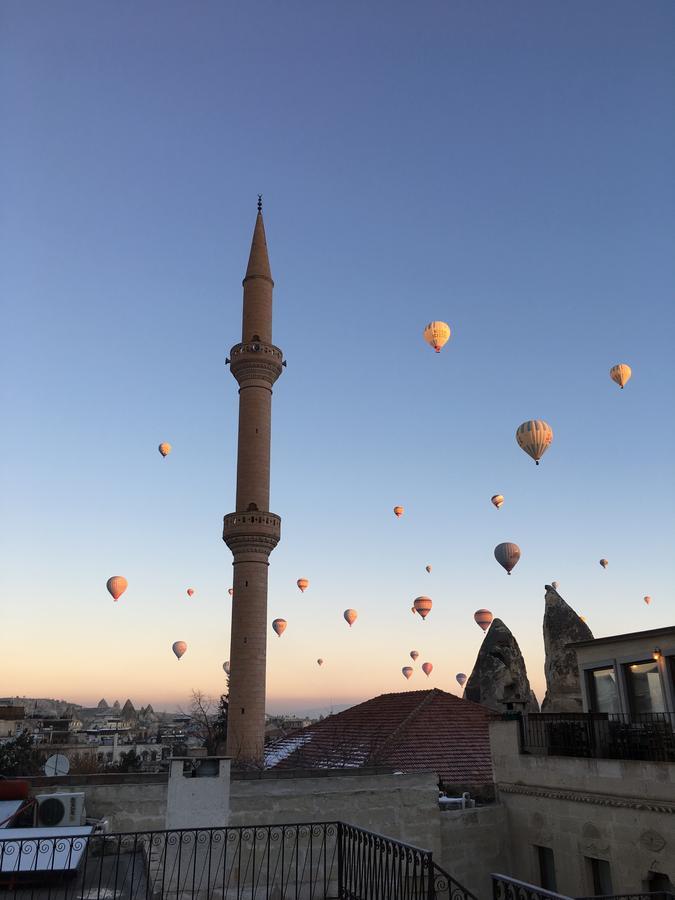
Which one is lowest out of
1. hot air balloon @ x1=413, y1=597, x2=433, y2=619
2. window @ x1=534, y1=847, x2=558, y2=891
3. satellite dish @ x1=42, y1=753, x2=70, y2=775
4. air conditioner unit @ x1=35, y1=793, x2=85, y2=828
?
window @ x1=534, y1=847, x2=558, y2=891

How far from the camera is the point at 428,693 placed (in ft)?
102

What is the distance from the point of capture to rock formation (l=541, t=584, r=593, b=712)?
156 ft

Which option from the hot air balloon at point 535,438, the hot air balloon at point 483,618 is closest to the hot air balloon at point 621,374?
the hot air balloon at point 535,438

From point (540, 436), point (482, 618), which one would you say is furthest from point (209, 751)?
point (540, 436)

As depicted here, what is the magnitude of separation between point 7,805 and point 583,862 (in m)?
11.2

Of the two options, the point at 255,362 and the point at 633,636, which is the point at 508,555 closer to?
the point at 255,362

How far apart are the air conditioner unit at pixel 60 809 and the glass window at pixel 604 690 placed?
1183 cm

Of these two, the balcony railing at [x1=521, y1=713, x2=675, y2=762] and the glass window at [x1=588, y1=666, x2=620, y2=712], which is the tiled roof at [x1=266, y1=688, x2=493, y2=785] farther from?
the glass window at [x1=588, y1=666, x2=620, y2=712]

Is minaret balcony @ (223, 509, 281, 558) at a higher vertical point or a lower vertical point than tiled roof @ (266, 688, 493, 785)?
higher

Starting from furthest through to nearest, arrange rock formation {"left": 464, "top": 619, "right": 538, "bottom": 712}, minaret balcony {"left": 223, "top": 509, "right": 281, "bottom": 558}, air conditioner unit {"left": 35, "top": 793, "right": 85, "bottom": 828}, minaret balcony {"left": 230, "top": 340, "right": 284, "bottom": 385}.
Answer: rock formation {"left": 464, "top": 619, "right": 538, "bottom": 712}
minaret balcony {"left": 230, "top": 340, "right": 284, "bottom": 385}
minaret balcony {"left": 223, "top": 509, "right": 281, "bottom": 558}
air conditioner unit {"left": 35, "top": 793, "right": 85, "bottom": 828}

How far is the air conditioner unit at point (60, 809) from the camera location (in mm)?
12617

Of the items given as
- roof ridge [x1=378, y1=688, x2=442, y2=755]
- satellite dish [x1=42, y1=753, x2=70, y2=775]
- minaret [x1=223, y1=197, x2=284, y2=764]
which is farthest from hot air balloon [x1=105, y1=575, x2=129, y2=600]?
satellite dish [x1=42, y1=753, x2=70, y2=775]

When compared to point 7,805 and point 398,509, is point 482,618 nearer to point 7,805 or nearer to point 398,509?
point 398,509

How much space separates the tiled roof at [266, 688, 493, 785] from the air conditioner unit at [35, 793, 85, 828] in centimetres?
1237
